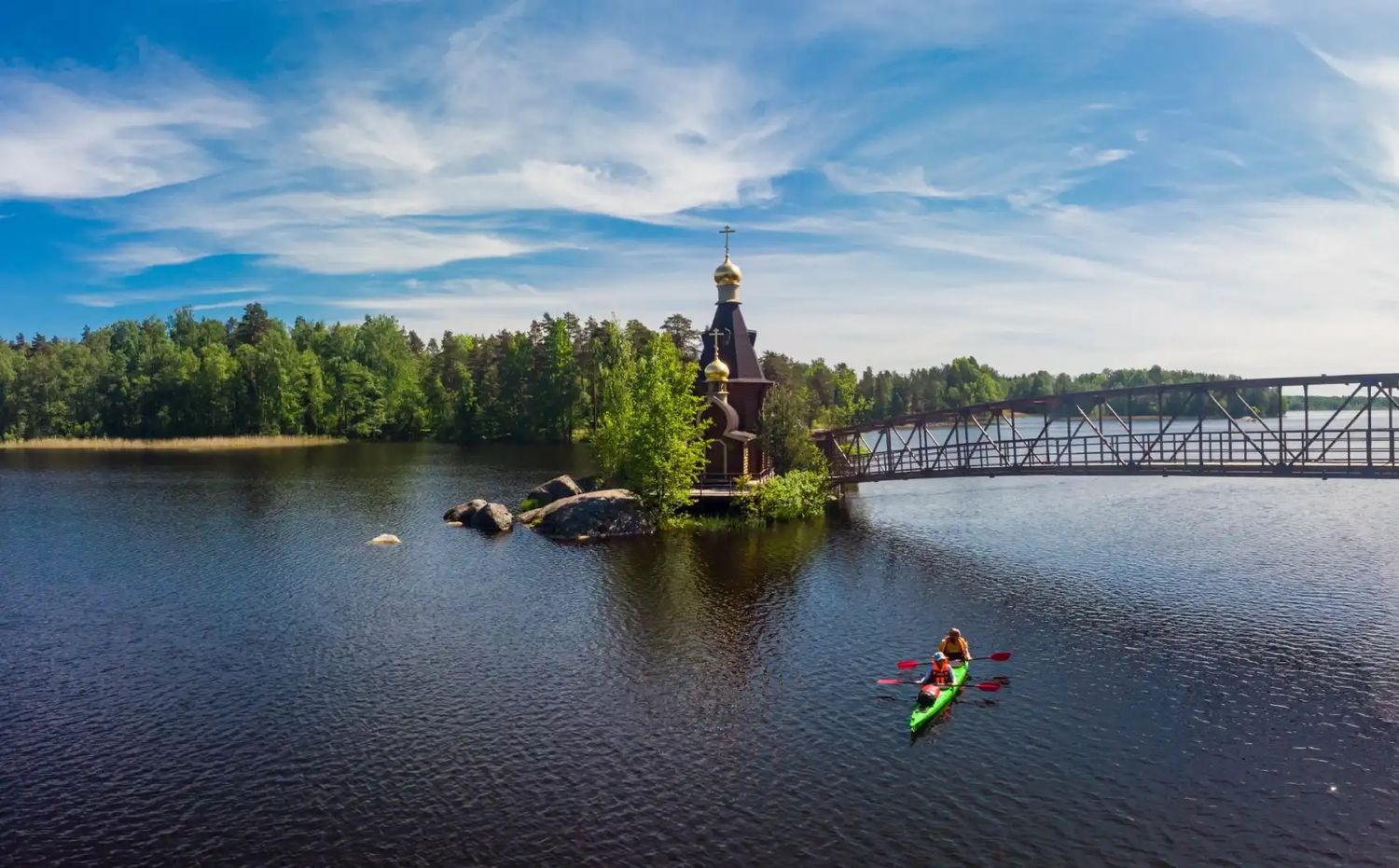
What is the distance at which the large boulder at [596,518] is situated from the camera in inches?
2062

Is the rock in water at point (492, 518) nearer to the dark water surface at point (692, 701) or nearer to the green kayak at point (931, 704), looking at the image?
the dark water surface at point (692, 701)

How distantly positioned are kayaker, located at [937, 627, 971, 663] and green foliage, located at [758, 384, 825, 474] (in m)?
34.2

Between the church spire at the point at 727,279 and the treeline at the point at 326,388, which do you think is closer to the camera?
the church spire at the point at 727,279

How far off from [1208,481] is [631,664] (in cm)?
6792

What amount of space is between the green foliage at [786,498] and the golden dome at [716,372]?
26.8 feet

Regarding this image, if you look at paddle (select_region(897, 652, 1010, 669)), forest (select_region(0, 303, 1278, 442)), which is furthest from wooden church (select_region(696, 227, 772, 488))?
forest (select_region(0, 303, 1278, 442))

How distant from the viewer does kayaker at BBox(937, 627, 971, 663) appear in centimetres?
2889

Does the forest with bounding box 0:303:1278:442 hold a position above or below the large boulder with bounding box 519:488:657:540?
above

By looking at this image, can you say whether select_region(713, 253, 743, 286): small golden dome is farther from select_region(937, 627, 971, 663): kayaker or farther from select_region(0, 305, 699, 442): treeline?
select_region(0, 305, 699, 442): treeline

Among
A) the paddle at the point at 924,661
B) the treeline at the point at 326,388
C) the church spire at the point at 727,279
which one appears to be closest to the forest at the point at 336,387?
the treeline at the point at 326,388

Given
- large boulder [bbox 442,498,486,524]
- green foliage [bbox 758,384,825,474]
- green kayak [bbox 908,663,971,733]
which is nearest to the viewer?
green kayak [bbox 908,663,971,733]

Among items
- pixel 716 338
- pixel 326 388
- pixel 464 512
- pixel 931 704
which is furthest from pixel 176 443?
pixel 931 704

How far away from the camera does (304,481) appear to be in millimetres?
78812

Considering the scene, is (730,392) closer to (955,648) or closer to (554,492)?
(554,492)
